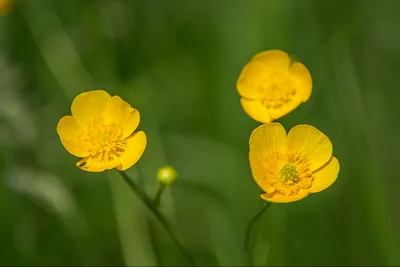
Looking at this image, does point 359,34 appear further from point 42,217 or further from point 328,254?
point 42,217

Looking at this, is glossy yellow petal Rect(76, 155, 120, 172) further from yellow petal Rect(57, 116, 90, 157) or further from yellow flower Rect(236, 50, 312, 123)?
yellow flower Rect(236, 50, 312, 123)

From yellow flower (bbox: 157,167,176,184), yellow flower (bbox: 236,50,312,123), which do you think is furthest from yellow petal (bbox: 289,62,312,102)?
yellow flower (bbox: 157,167,176,184)

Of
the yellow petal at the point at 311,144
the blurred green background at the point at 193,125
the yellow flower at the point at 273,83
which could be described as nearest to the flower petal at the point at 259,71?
the yellow flower at the point at 273,83

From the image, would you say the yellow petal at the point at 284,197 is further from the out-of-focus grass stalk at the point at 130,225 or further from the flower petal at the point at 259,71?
the out-of-focus grass stalk at the point at 130,225

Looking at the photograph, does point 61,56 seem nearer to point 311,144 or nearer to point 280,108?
point 280,108

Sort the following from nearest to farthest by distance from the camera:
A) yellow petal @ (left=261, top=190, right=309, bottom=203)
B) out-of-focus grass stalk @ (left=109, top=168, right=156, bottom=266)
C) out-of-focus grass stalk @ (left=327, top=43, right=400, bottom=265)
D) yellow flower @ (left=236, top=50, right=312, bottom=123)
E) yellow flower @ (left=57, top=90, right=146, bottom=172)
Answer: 1. yellow petal @ (left=261, top=190, right=309, bottom=203)
2. yellow flower @ (left=57, top=90, right=146, bottom=172)
3. yellow flower @ (left=236, top=50, right=312, bottom=123)
4. out-of-focus grass stalk @ (left=109, top=168, right=156, bottom=266)
5. out-of-focus grass stalk @ (left=327, top=43, right=400, bottom=265)

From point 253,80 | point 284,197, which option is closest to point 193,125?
point 253,80
